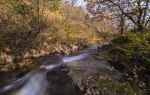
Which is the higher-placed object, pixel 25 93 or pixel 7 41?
pixel 7 41

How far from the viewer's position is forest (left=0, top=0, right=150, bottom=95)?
24.0ft

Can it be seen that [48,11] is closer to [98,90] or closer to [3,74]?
[3,74]

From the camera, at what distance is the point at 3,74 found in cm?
919

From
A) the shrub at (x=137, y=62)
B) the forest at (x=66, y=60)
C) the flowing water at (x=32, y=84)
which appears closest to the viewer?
the forest at (x=66, y=60)

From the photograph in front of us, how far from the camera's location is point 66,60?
39.1ft

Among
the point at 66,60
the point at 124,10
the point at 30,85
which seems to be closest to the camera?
the point at 30,85

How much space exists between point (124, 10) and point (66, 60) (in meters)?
4.58

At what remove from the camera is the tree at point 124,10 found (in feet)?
39.9

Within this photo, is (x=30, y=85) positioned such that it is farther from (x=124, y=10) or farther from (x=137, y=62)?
(x=124, y=10)

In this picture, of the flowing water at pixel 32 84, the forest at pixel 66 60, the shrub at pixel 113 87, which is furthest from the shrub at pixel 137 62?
the flowing water at pixel 32 84

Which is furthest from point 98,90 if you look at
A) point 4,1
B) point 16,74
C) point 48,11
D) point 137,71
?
point 48,11

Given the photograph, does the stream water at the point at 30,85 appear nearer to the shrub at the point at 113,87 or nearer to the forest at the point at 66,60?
the forest at the point at 66,60

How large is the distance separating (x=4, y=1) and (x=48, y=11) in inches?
257

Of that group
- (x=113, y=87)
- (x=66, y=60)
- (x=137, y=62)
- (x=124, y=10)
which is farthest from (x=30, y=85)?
(x=124, y=10)
